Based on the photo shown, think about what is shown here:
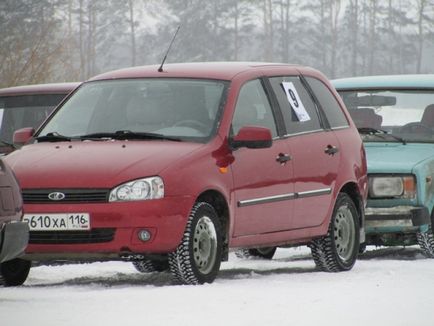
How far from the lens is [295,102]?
12289 millimetres

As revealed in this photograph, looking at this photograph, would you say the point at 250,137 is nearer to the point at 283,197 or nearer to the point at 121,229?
the point at 283,197

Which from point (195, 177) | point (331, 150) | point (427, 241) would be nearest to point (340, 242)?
point (331, 150)

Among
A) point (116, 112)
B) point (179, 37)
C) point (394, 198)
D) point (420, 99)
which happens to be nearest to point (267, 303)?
point (116, 112)

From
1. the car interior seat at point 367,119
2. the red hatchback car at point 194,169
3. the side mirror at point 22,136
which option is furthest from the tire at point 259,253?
the side mirror at point 22,136

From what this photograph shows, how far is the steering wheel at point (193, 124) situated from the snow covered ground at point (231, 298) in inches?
45.0

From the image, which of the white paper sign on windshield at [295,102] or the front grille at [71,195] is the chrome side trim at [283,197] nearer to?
the white paper sign on windshield at [295,102]

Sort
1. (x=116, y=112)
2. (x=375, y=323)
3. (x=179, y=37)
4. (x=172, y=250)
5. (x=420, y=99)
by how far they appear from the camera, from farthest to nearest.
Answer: (x=179, y=37)
(x=420, y=99)
(x=116, y=112)
(x=172, y=250)
(x=375, y=323)

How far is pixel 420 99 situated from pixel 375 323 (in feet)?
23.2

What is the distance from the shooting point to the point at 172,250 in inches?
402

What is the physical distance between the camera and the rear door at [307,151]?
1187 cm

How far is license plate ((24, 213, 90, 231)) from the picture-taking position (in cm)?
1016

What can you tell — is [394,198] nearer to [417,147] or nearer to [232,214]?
[417,147]

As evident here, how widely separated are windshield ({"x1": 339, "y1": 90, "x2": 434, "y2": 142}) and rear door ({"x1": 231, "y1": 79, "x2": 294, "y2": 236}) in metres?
3.20

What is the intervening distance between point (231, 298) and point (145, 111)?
237 cm
